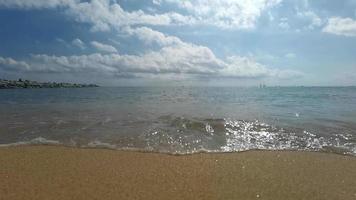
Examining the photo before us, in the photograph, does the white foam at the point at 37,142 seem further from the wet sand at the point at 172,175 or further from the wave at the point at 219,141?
the wet sand at the point at 172,175

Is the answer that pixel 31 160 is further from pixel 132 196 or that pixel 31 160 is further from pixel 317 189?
pixel 317 189

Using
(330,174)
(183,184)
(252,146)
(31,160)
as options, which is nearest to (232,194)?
(183,184)

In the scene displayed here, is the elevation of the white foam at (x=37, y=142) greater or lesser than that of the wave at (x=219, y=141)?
lesser

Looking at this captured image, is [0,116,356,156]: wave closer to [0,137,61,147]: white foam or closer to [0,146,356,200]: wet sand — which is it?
[0,137,61,147]: white foam

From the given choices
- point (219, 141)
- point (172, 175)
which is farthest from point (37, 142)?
point (219, 141)

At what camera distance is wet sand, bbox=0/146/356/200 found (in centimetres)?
628

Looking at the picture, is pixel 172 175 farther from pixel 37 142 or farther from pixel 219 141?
pixel 37 142

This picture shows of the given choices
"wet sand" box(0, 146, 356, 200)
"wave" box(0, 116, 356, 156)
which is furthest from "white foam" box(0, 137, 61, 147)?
"wet sand" box(0, 146, 356, 200)

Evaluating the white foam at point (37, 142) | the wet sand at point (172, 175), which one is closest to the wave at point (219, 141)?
the white foam at point (37, 142)

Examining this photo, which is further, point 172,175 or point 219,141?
point 219,141

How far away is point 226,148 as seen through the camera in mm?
10469

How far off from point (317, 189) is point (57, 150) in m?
7.26

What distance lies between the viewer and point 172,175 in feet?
24.1

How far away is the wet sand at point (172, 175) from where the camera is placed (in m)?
6.28
